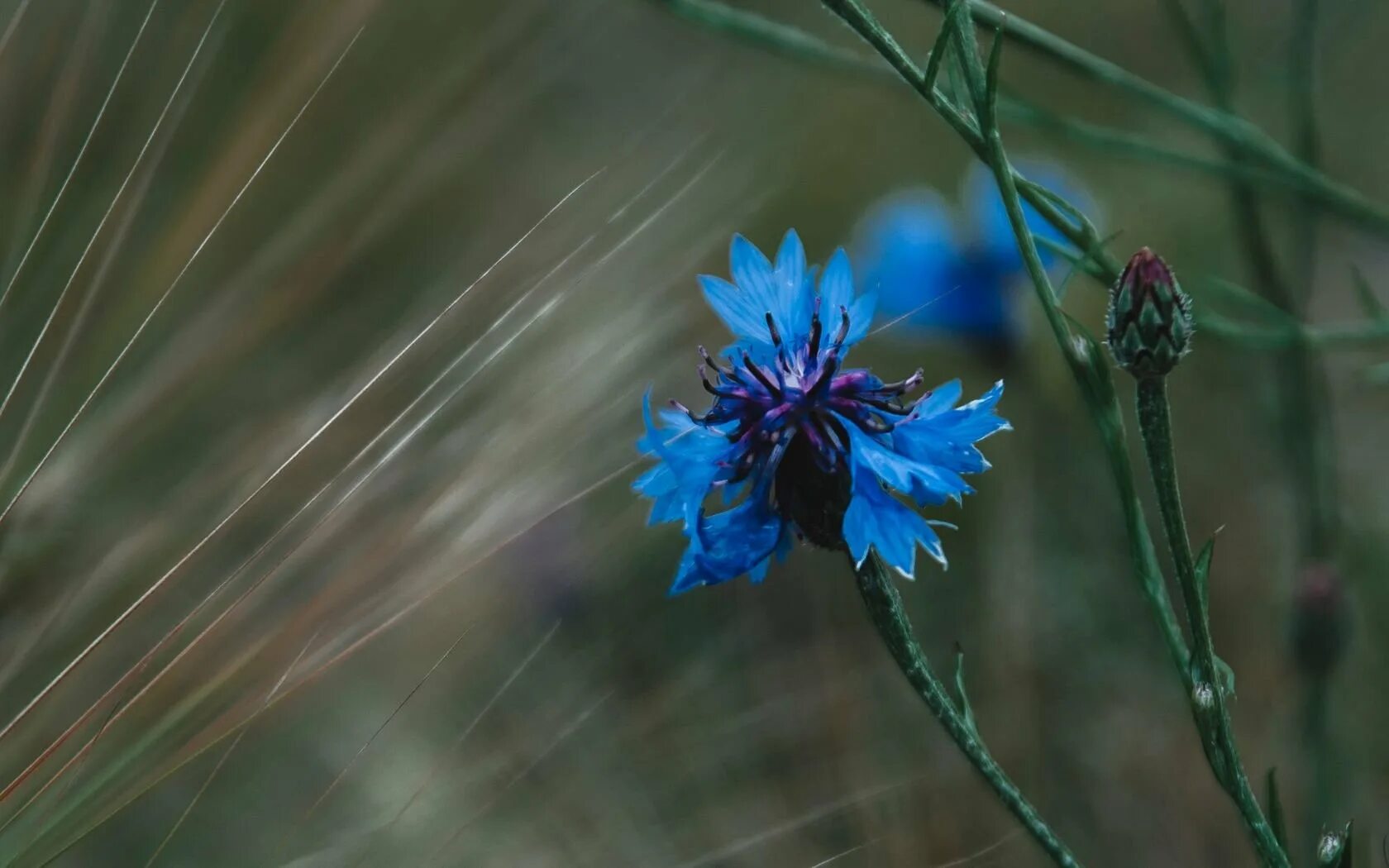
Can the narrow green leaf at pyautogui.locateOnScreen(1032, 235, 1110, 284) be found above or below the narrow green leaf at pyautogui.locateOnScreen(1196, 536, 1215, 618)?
above

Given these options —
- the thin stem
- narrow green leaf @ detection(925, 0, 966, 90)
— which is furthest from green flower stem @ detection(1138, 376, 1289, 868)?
the thin stem

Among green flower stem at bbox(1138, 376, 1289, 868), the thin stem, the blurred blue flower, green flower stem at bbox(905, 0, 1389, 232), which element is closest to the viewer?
green flower stem at bbox(1138, 376, 1289, 868)

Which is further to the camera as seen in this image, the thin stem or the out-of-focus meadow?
the thin stem

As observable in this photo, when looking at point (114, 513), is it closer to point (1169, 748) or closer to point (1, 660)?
point (1, 660)

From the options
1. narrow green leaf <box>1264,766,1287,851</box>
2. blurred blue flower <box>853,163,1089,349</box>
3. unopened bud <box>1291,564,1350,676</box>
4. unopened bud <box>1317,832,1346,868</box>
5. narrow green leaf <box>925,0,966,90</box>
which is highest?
blurred blue flower <box>853,163,1089,349</box>

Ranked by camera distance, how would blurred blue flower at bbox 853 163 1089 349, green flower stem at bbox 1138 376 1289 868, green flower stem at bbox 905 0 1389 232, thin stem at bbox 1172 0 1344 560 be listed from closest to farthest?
green flower stem at bbox 1138 376 1289 868
green flower stem at bbox 905 0 1389 232
thin stem at bbox 1172 0 1344 560
blurred blue flower at bbox 853 163 1089 349

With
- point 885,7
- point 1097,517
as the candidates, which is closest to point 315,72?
point 1097,517

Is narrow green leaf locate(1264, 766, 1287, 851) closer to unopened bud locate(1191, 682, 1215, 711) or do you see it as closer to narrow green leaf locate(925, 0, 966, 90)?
unopened bud locate(1191, 682, 1215, 711)
